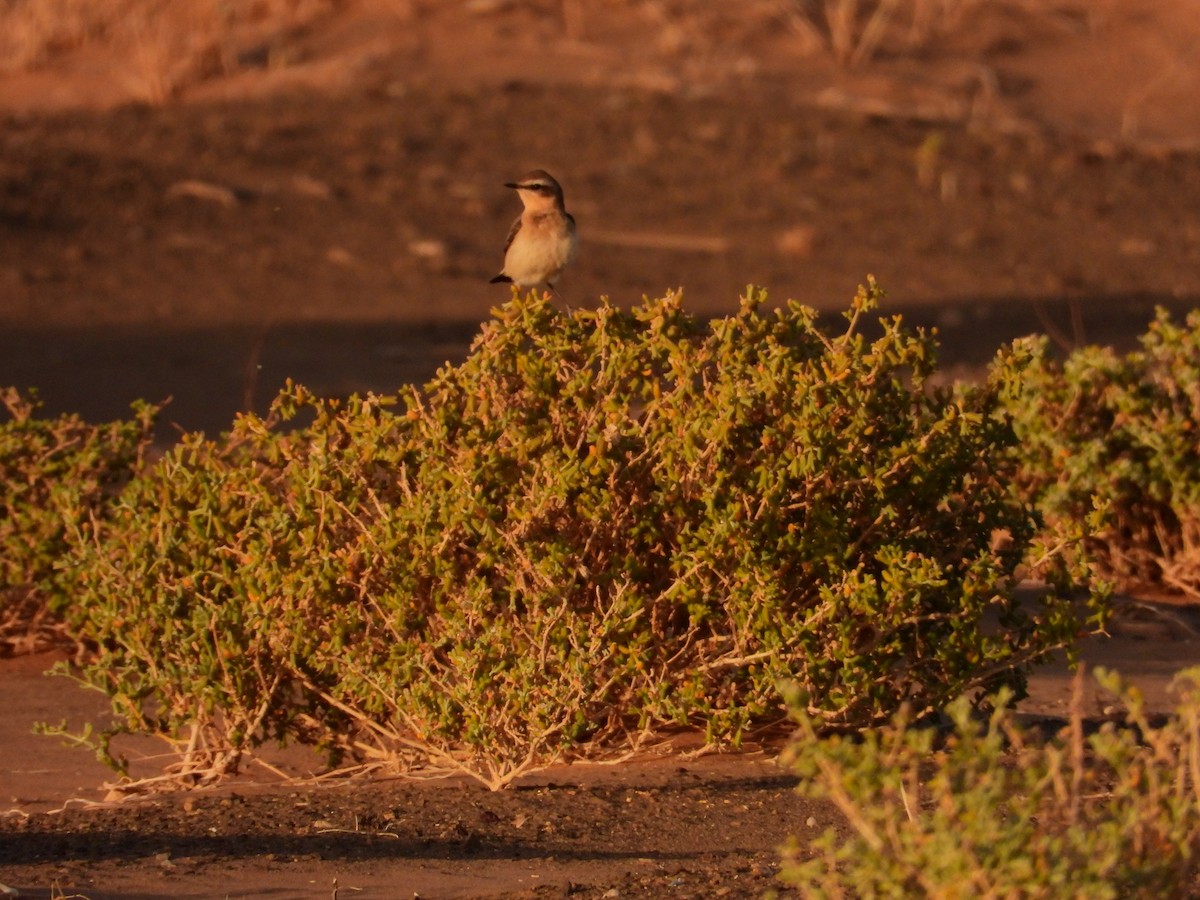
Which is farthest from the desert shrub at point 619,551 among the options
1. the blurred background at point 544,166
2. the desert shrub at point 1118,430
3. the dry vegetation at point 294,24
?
the dry vegetation at point 294,24

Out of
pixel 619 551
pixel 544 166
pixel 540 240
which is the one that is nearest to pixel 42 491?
pixel 540 240

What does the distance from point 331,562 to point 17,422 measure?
7.42 ft

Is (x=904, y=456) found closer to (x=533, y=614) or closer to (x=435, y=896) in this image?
(x=533, y=614)

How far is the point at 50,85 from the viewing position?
63.5ft

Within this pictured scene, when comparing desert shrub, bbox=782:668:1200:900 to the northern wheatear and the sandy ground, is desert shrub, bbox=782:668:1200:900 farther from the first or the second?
the sandy ground

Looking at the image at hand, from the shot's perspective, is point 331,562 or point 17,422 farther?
point 17,422

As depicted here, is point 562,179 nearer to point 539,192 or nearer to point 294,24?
point 294,24

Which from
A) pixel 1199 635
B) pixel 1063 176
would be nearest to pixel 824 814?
pixel 1199 635

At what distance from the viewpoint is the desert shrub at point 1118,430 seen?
7.27 m

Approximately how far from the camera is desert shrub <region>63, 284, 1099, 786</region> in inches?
187

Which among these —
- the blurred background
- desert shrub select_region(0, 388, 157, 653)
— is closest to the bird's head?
desert shrub select_region(0, 388, 157, 653)

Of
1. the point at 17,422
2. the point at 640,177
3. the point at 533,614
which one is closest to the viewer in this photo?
the point at 533,614

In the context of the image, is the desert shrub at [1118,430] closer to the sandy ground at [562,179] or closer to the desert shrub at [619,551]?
the sandy ground at [562,179]

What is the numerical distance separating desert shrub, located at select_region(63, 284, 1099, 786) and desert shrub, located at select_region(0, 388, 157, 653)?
1.45m
